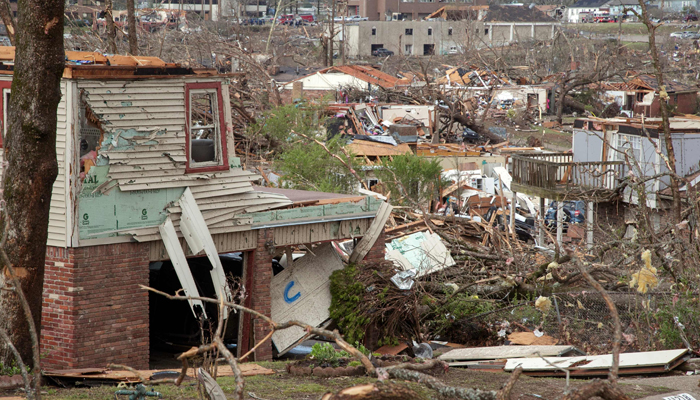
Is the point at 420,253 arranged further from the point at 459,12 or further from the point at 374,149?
the point at 459,12

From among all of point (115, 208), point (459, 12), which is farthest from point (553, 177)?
point (459, 12)

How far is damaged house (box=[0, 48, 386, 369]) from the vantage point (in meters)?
9.96

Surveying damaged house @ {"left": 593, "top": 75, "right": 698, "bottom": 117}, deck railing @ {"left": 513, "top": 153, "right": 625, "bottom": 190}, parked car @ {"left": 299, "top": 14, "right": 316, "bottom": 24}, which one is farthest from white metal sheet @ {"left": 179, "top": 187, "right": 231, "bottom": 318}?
parked car @ {"left": 299, "top": 14, "right": 316, "bottom": 24}

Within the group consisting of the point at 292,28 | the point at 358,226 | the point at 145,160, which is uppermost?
the point at 292,28

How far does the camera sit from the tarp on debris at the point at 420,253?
15.1m

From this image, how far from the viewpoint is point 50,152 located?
26.7 ft

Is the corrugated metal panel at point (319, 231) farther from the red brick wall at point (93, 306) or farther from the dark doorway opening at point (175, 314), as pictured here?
the red brick wall at point (93, 306)

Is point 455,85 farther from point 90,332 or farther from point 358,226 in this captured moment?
point 90,332

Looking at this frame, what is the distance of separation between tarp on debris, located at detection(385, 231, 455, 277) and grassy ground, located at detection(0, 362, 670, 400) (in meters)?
5.57

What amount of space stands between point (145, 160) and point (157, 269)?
11.0ft

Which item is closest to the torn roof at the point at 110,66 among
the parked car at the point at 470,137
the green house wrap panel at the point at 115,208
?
the green house wrap panel at the point at 115,208

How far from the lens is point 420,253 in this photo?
1543 cm

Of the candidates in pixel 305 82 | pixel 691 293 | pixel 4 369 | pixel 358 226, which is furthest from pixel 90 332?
pixel 305 82

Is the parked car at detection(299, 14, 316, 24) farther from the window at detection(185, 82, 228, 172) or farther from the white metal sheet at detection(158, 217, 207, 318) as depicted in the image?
the white metal sheet at detection(158, 217, 207, 318)
